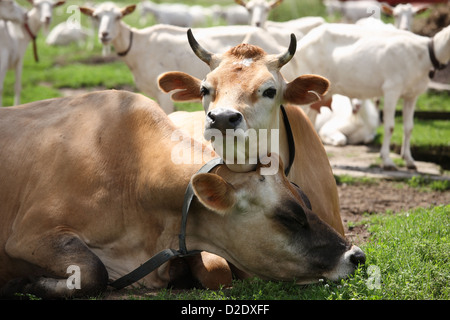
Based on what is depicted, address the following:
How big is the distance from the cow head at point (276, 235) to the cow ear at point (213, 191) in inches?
0.8

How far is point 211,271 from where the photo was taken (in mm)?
4656

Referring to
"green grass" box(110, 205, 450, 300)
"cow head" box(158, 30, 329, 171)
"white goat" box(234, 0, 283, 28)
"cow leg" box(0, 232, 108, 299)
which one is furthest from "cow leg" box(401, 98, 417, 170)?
"cow leg" box(0, 232, 108, 299)

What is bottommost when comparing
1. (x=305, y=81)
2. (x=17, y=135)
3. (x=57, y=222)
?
(x=57, y=222)

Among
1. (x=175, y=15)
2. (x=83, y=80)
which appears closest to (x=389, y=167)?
(x=83, y=80)

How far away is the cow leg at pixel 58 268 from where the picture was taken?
172 inches

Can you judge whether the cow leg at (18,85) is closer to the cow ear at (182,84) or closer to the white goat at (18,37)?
the white goat at (18,37)

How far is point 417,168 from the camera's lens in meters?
9.96

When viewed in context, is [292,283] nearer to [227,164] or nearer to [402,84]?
[227,164]

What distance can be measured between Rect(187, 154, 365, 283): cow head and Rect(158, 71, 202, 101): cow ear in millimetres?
1069

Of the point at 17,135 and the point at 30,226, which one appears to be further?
the point at 17,135

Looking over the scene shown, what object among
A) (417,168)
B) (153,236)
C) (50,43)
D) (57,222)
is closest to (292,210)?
(153,236)

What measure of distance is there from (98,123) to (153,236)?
37.8 inches

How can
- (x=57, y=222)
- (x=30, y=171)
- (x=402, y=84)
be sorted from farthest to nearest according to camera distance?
(x=402, y=84), (x=30, y=171), (x=57, y=222)

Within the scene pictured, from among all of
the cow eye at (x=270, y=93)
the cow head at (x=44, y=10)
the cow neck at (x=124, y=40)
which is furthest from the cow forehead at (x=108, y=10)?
the cow eye at (x=270, y=93)
